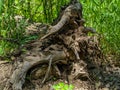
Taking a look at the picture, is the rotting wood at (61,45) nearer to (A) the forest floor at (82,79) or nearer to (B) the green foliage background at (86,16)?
(A) the forest floor at (82,79)

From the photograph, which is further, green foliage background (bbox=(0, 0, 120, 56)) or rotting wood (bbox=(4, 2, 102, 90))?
green foliage background (bbox=(0, 0, 120, 56))

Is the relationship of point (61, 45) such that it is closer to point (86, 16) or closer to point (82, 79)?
point (82, 79)

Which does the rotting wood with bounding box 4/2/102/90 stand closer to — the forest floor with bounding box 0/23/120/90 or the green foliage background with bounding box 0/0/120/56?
the forest floor with bounding box 0/23/120/90

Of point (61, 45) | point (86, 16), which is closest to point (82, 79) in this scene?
point (61, 45)

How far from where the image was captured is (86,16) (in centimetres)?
378

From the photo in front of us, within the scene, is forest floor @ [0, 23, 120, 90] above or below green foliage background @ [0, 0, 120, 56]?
below

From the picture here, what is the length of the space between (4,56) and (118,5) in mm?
1298

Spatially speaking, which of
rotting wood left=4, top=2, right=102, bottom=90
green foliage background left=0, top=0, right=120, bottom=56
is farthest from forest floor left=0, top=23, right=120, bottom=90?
green foliage background left=0, top=0, right=120, bottom=56

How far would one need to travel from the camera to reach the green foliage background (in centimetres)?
329

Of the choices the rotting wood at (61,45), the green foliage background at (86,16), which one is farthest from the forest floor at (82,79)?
the green foliage background at (86,16)

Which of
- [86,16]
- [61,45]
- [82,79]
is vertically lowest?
[82,79]

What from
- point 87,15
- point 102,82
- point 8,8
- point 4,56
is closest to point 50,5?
point 87,15

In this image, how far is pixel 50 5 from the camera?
12.1ft

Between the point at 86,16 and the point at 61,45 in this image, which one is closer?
the point at 61,45
